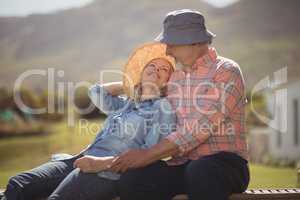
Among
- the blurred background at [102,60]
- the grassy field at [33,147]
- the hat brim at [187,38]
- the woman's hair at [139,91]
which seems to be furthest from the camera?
the grassy field at [33,147]

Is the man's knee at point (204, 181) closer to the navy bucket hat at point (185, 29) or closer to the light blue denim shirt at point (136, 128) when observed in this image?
the light blue denim shirt at point (136, 128)

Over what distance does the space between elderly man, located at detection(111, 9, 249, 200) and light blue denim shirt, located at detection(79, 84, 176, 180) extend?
0.23 feet

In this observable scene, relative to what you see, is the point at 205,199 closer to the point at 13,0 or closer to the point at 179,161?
the point at 179,161

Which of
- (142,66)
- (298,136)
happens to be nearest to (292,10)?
(298,136)

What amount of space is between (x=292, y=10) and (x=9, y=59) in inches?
1101

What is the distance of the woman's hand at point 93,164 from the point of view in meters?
2.94

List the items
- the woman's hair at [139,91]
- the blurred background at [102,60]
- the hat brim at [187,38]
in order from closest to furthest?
the hat brim at [187,38] < the woman's hair at [139,91] < the blurred background at [102,60]

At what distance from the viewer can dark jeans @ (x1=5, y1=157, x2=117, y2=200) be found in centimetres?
287

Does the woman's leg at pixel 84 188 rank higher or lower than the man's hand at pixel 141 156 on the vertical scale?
lower

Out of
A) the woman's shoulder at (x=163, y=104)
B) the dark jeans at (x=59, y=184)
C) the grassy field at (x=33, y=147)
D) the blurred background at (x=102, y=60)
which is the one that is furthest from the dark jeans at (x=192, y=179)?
the grassy field at (x=33, y=147)

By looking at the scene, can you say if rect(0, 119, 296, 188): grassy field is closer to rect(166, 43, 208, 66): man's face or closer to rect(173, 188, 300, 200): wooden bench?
rect(166, 43, 208, 66): man's face

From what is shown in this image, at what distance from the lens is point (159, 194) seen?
288 centimetres

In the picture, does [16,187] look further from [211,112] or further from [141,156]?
[211,112]

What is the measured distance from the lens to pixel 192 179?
9.06 ft
